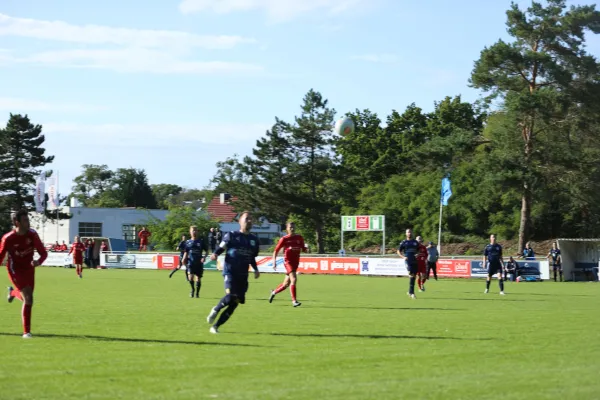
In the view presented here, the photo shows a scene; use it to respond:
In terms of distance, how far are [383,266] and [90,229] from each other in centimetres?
6249

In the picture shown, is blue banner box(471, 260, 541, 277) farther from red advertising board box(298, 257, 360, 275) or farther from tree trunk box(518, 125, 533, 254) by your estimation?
tree trunk box(518, 125, 533, 254)

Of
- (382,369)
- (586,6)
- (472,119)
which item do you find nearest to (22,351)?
(382,369)

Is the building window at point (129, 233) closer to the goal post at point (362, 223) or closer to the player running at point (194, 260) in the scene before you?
the goal post at point (362, 223)

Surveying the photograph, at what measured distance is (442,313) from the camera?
19.0 m

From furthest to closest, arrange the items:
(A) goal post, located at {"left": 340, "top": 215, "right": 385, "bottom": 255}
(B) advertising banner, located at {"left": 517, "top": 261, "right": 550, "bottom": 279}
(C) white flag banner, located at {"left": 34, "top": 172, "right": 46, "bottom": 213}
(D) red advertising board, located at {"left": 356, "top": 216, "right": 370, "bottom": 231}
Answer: (C) white flag banner, located at {"left": 34, "top": 172, "right": 46, "bottom": 213}, (D) red advertising board, located at {"left": 356, "top": 216, "right": 370, "bottom": 231}, (A) goal post, located at {"left": 340, "top": 215, "right": 385, "bottom": 255}, (B) advertising banner, located at {"left": 517, "top": 261, "right": 550, "bottom": 279}

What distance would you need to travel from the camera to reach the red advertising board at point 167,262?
57537 millimetres

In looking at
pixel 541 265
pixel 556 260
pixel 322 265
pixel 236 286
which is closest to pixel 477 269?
pixel 541 265

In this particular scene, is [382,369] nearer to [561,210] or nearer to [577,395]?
[577,395]

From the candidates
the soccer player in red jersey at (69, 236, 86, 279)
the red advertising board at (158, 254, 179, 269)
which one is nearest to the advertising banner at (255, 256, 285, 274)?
the red advertising board at (158, 254, 179, 269)

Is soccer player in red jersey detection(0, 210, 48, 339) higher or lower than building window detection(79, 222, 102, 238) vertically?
lower

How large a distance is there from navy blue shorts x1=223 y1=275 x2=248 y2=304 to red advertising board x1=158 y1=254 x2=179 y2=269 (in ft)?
143

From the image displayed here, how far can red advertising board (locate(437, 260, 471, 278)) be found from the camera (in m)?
45.1

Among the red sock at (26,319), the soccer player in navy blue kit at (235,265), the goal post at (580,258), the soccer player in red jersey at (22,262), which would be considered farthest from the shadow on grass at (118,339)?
the goal post at (580,258)

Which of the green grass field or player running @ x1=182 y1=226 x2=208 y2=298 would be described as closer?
the green grass field
